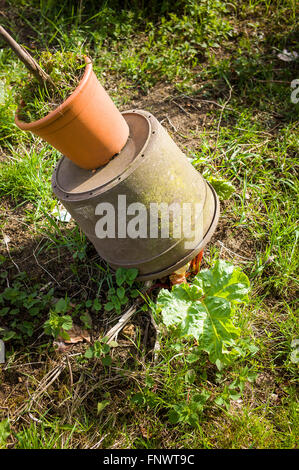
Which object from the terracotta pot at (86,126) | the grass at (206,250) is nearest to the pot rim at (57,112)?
the terracotta pot at (86,126)

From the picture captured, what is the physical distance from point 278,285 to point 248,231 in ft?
1.29

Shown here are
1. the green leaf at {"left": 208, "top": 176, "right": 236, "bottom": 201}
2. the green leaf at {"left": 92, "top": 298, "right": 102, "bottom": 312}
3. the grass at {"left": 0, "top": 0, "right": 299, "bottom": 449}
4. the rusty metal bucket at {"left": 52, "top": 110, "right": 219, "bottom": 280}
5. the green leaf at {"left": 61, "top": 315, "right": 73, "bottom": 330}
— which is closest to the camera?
the rusty metal bucket at {"left": 52, "top": 110, "right": 219, "bottom": 280}

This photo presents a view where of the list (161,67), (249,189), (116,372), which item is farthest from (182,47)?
(116,372)

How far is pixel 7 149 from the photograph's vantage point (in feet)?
9.05

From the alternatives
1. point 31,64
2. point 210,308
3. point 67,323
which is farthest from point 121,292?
point 31,64

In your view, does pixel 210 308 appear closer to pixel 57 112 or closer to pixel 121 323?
pixel 121 323

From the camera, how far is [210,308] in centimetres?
180

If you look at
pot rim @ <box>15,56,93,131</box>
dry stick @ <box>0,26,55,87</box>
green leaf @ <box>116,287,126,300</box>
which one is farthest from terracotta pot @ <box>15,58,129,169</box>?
green leaf @ <box>116,287,126,300</box>

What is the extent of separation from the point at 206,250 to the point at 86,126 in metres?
1.07

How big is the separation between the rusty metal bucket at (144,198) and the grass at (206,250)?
30cm

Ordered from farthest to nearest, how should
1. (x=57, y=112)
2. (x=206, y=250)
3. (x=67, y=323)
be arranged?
(x=206, y=250) < (x=67, y=323) < (x=57, y=112)

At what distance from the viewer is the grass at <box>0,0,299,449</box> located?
1833mm

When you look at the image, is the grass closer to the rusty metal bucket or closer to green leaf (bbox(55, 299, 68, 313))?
green leaf (bbox(55, 299, 68, 313))

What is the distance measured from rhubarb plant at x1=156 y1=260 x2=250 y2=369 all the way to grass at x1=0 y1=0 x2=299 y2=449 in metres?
0.18
